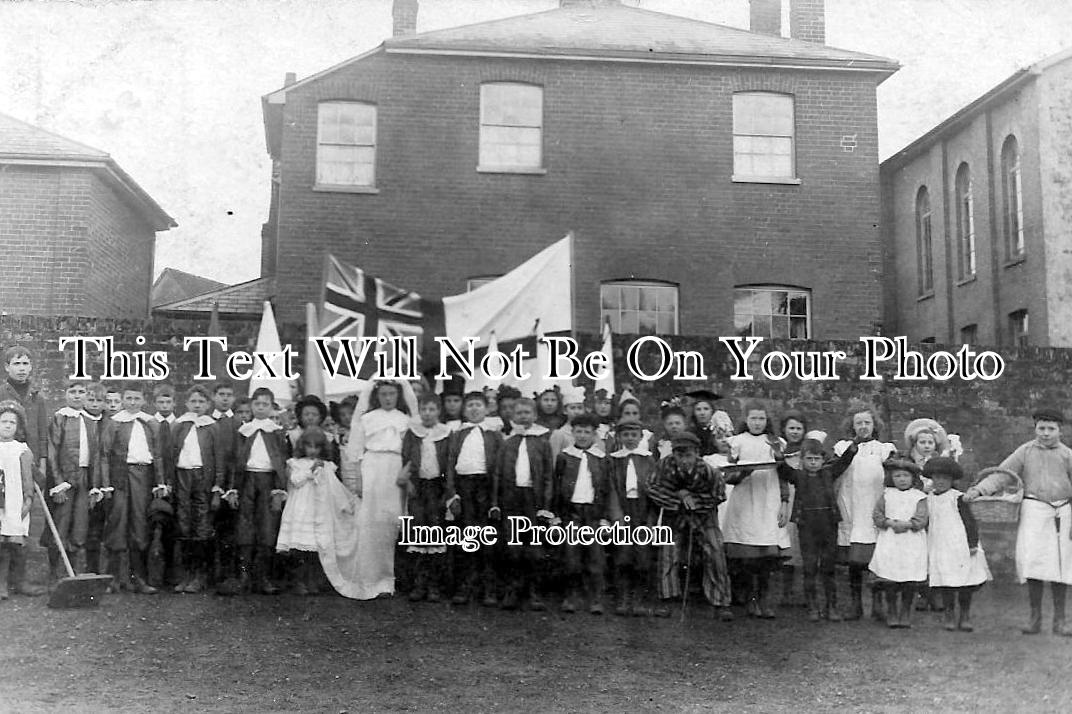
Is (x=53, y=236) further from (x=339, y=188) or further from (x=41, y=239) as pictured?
(x=339, y=188)

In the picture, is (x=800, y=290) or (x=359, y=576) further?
(x=800, y=290)

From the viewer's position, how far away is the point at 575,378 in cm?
890

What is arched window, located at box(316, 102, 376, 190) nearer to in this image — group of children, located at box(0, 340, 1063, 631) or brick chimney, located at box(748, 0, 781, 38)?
group of children, located at box(0, 340, 1063, 631)

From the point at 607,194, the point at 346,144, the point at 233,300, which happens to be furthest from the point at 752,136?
the point at 233,300

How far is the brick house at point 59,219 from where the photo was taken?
1063 centimetres

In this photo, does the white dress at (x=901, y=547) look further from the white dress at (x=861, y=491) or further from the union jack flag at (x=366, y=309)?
the union jack flag at (x=366, y=309)

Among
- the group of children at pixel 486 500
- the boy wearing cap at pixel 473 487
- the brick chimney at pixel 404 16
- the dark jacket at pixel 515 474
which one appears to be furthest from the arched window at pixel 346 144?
the dark jacket at pixel 515 474

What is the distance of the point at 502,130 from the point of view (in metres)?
12.7

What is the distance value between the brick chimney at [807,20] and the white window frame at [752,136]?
122 cm

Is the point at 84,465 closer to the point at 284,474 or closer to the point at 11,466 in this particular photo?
the point at 11,466

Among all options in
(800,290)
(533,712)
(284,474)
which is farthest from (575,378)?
(800,290)

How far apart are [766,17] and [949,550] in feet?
33.1

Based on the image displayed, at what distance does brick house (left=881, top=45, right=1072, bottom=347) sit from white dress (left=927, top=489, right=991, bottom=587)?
6.24 metres

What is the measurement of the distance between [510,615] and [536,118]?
24.8 feet
